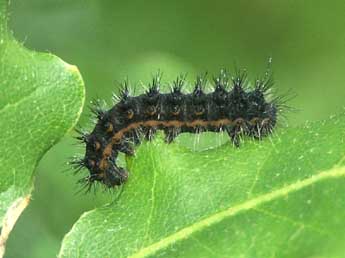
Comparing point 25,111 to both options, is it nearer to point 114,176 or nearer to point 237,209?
point 114,176

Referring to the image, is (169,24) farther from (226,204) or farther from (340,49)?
(226,204)

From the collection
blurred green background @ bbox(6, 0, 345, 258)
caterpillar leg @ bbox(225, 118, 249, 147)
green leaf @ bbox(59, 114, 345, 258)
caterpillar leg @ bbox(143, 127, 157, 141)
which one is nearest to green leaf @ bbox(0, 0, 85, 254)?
green leaf @ bbox(59, 114, 345, 258)

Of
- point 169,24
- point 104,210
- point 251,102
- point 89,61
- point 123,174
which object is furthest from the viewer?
point 169,24

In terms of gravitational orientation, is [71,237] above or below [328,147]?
below

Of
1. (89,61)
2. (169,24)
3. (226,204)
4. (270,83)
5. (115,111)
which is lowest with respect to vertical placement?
(226,204)

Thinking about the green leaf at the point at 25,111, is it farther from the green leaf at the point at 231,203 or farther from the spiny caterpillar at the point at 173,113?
the spiny caterpillar at the point at 173,113

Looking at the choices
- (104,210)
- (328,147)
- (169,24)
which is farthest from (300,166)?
(169,24)

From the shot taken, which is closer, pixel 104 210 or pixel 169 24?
pixel 104 210

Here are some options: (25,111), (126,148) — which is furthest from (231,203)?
(25,111)
